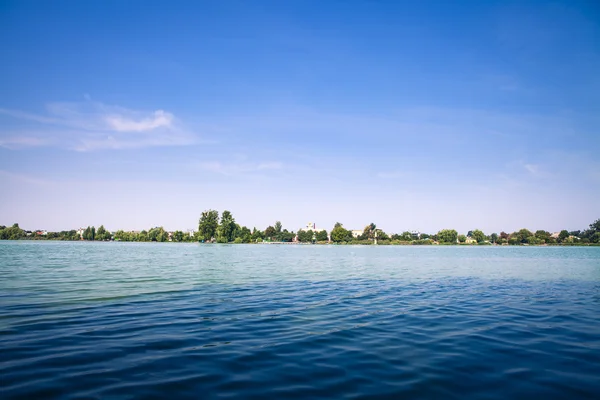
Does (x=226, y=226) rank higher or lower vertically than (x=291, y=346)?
higher

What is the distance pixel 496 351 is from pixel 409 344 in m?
2.29

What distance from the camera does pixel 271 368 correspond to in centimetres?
791

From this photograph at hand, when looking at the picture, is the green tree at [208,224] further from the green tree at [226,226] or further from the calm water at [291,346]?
the calm water at [291,346]

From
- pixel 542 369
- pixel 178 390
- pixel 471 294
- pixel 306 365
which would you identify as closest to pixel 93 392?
pixel 178 390

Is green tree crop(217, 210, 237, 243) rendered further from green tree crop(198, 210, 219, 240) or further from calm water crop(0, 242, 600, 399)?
calm water crop(0, 242, 600, 399)

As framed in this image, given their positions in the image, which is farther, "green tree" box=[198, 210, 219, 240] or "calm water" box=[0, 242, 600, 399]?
"green tree" box=[198, 210, 219, 240]

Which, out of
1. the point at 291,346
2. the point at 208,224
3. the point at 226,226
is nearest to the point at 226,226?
the point at 226,226

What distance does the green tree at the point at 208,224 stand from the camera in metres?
189

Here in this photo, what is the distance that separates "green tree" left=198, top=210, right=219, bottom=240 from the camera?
620 feet

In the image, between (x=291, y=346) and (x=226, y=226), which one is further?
(x=226, y=226)

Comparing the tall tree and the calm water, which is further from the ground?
the tall tree

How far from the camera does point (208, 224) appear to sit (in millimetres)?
189000

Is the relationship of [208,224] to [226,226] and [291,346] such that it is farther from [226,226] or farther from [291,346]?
[291,346]

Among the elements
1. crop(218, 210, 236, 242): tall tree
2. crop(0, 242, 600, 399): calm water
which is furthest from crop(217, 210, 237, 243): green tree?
crop(0, 242, 600, 399): calm water
